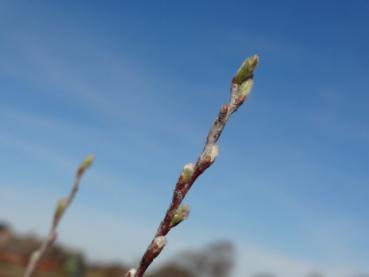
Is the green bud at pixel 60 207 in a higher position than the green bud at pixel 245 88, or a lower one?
higher

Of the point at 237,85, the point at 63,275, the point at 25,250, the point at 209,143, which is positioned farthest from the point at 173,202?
the point at 25,250

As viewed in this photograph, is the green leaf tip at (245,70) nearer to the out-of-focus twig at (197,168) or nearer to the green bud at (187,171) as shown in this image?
the out-of-focus twig at (197,168)

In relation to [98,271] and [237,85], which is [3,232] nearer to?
[98,271]

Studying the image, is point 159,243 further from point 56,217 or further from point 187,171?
point 56,217

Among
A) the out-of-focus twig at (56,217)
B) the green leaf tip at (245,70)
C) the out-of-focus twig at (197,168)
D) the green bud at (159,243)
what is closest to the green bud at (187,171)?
the out-of-focus twig at (197,168)

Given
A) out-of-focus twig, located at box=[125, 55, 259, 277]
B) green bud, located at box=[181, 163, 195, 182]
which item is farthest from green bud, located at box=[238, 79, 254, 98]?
green bud, located at box=[181, 163, 195, 182]

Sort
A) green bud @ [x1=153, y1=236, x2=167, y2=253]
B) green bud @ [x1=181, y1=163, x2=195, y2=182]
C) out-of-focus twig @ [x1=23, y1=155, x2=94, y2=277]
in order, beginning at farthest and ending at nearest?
out-of-focus twig @ [x1=23, y1=155, x2=94, y2=277] → green bud @ [x1=181, y1=163, x2=195, y2=182] → green bud @ [x1=153, y1=236, x2=167, y2=253]

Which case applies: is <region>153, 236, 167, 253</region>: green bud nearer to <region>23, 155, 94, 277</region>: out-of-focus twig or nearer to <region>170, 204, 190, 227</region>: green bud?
<region>170, 204, 190, 227</region>: green bud

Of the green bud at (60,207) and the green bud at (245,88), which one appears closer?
the green bud at (245,88)
